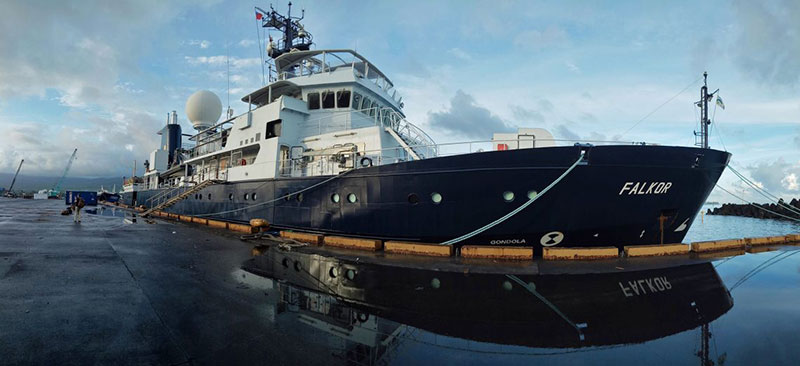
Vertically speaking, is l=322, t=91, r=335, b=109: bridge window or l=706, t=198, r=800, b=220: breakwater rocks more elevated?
l=322, t=91, r=335, b=109: bridge window

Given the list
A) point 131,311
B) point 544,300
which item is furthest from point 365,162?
point 131,311

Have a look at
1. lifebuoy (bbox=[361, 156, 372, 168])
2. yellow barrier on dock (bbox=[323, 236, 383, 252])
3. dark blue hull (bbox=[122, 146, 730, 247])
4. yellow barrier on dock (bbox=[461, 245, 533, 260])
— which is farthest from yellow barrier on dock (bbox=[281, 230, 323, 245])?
yellow barrier on dock (bbox=[461, 245, 533, 260])

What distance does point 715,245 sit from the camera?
1068cm

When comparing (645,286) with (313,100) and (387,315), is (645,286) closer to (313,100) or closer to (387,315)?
(387,315)

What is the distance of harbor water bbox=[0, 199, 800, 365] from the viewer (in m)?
3.70

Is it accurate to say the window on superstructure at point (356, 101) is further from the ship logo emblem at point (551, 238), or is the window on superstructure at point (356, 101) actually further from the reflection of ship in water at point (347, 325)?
the reflection of ship in water at point (347, 325)

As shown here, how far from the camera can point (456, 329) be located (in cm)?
450

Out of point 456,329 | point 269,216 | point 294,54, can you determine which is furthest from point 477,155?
point 294,54

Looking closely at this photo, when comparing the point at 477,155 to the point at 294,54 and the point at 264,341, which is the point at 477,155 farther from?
the point at 294,54

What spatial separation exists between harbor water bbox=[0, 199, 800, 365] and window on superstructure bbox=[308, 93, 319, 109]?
8882mm

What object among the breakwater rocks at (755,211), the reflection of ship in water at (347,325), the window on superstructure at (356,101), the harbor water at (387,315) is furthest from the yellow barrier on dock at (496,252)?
the breakwater rocks at (755,211)

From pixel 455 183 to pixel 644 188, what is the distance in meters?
4.58

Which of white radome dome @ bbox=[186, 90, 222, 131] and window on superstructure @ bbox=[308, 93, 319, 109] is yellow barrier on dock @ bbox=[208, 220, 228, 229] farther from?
white radome dome @ bbox=[186, 90, 222, 131]

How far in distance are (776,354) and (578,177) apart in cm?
488
